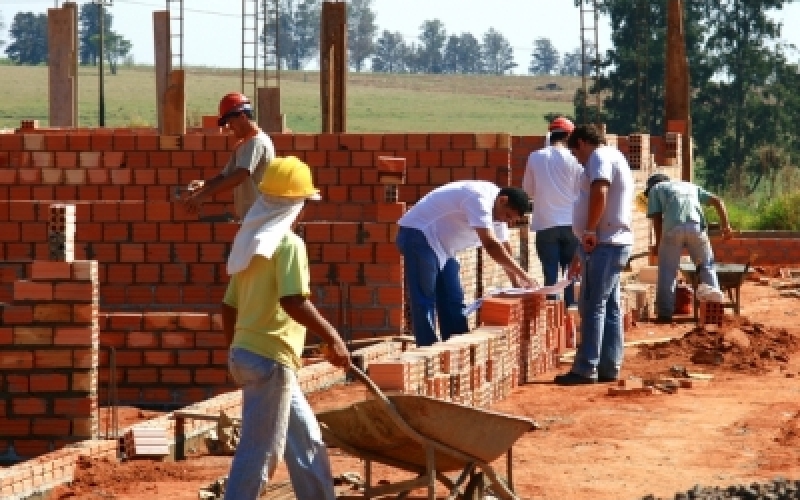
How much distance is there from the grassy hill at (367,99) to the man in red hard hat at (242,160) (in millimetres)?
51228

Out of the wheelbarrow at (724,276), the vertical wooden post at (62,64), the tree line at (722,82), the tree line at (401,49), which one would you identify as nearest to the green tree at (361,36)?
the tree line at (401,49)

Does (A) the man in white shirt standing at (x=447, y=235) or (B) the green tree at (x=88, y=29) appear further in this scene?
(B) the green tree at (x=88, y=29)

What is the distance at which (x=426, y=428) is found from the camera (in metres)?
6.35

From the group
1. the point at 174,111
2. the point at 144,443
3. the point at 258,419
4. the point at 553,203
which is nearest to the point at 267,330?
the point at 258,419

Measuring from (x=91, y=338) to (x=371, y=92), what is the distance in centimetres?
7810

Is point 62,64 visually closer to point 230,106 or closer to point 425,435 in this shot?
point 230,106

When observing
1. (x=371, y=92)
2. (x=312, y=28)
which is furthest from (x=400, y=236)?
(x=312, y=28)

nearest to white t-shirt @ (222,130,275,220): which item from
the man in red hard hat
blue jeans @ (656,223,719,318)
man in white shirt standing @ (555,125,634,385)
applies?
the man in red hard hat

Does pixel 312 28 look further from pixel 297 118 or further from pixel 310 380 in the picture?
pixel 310 380

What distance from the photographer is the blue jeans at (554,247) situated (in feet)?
41.7

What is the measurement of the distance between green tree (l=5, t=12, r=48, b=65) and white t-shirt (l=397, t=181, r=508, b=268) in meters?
108

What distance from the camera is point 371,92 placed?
8688 cm

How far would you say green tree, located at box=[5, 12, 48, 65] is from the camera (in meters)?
117

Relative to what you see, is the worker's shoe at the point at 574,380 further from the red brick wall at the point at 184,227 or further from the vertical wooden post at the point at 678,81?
the vertical wooden post at the point at 678,81
